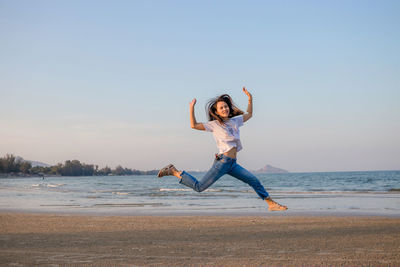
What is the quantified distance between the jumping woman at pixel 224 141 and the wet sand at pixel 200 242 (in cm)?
123

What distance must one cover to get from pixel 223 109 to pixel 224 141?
499 millimetres

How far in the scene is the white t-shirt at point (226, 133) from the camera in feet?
20.4

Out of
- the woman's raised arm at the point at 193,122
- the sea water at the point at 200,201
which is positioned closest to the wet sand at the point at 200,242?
the woman's raised arm at the point at 193,122

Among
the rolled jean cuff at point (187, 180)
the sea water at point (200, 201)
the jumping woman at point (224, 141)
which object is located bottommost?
the sea water at point (200, 201)

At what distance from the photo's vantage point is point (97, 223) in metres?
12.1

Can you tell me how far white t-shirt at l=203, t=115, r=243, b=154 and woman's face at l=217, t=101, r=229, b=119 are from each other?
0.12 m

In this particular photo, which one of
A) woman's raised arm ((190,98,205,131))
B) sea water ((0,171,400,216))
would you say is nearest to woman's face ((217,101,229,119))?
woman's raised arm ((190,98,205,131))

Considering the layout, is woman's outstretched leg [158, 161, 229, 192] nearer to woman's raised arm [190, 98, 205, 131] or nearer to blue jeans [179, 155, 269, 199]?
blue jeans [179, 155, 269, 199]

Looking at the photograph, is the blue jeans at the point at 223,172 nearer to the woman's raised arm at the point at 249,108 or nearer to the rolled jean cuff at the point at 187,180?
the rolled jean cuff at the point at 187,180

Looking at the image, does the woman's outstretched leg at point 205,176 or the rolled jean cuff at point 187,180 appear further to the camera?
the rolled jean cuff at point 187,180

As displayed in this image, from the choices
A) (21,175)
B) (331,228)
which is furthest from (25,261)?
(21,175)

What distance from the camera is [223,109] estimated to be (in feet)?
20.7

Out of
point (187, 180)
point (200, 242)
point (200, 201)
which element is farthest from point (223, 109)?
point (200, 201)

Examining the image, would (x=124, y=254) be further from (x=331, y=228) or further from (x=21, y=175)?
(x=21, y=175)
